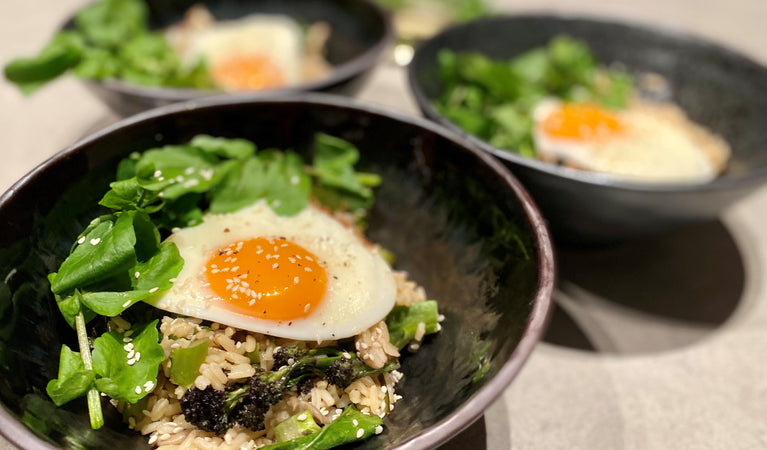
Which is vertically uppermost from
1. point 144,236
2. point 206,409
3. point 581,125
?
point 144,236

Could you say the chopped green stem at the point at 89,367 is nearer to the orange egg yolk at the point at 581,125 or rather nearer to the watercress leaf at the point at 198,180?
the watercress leaf at the point at 198,180

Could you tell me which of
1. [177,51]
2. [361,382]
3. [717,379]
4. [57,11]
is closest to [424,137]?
[361,382]

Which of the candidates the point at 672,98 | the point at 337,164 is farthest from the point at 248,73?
the point at 672,98

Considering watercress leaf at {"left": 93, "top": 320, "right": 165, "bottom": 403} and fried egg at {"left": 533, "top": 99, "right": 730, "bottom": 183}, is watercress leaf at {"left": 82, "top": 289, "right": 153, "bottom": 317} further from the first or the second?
fried egg at {"left": 533, "top": 99, "right": 730, "bottom": 183}

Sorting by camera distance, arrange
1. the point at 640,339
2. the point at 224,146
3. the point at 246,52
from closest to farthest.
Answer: the point at 224,146
the point at 640,339
the point at 246,52

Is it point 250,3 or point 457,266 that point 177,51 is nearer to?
point 250,3

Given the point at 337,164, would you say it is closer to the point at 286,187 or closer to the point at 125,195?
the point at 286,187
